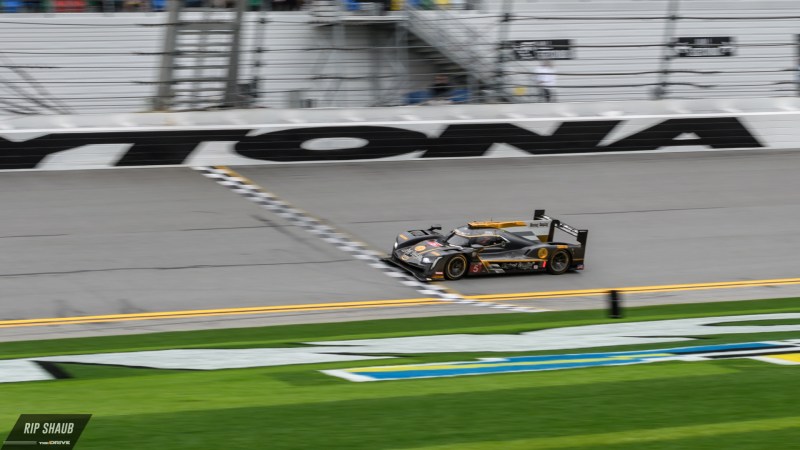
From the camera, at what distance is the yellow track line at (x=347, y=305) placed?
10421 mm

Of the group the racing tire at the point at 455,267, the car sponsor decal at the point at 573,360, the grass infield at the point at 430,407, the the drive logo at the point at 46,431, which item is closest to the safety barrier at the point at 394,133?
the racing tire at the point at 455,267

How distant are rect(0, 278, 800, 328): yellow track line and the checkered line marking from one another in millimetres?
277

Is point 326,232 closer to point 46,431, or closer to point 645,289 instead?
point 645,289

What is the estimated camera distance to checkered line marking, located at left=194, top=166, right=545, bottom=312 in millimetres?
11827

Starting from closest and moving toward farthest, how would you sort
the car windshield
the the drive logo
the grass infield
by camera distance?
the the drive logo
the grass infield
the car windshield

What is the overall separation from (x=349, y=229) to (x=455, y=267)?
2.26m

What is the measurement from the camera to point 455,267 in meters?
12.2

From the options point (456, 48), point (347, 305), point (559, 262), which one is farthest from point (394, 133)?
point (347, 305)

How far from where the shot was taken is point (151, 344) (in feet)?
29.7

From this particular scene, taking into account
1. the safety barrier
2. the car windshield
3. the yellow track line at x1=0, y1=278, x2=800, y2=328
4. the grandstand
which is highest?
the grandstand

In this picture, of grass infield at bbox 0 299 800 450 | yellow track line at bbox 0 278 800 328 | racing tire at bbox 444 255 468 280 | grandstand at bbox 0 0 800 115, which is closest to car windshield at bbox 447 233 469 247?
racing tire at bbox 444 255 468 280

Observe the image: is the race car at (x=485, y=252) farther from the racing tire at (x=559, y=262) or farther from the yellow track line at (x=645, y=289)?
the yellow track line at (x=645, y=289)

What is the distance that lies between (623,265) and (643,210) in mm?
2503

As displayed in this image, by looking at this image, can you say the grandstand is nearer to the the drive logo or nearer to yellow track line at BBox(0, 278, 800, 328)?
yellow track line at BBox(0, 278, 800, 328)
